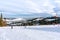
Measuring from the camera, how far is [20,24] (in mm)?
23641

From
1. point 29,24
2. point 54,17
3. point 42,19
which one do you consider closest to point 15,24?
point 29,24

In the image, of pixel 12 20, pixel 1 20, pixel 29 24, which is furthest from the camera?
pixel 1 20

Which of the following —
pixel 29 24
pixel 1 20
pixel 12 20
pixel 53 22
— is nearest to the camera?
pixel 12 20

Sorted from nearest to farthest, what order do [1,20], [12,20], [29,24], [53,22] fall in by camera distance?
1. [12,20]
2. [29,24]
3. [53,22]
4. [1,20]

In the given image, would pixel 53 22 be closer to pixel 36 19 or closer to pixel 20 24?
pixel 36 19

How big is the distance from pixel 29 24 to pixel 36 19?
1.38m

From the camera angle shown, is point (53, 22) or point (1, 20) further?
point (1, 20)

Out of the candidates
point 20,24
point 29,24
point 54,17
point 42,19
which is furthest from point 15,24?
point 54,17

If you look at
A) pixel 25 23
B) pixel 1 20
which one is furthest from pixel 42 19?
pixel 1 20

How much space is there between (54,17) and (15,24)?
18.7 feet

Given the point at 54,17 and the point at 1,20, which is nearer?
the point at 54,17

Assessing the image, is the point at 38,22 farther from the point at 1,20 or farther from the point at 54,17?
the point at 1,20

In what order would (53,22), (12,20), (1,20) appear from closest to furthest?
(12,20)
(53,22)
(1,20)

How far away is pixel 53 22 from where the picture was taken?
88.2 feet
